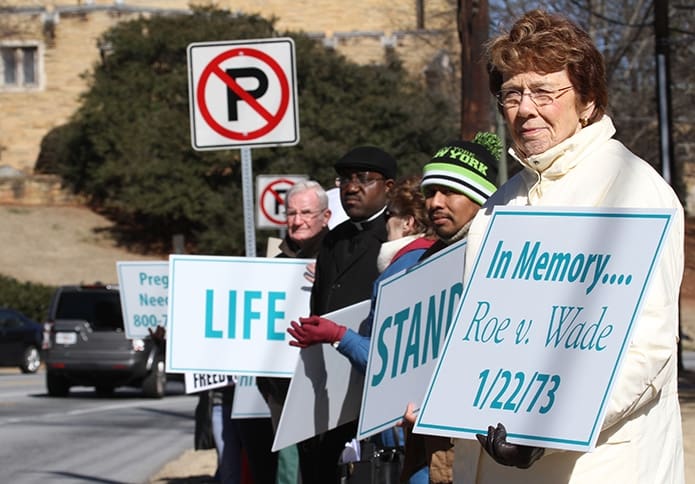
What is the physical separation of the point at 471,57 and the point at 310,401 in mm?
7814

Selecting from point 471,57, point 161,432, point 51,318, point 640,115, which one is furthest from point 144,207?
point 471,57

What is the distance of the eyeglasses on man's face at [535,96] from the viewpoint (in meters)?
3.84

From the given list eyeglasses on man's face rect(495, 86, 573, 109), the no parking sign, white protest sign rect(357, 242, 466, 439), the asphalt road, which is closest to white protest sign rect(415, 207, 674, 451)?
eyeglasses on man's face rect(495, 86, 573, 109)

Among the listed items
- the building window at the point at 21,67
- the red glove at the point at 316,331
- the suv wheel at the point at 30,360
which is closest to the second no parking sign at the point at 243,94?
the red glove at the point at 316,331

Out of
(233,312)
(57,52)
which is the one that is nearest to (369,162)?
(233,312)

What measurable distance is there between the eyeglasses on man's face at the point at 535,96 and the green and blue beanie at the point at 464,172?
124 cm

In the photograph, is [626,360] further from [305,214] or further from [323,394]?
[305,214]

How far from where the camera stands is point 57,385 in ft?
78.3

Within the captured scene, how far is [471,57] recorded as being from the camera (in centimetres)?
1380

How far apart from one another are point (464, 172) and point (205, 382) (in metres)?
4.58

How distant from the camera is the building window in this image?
72.5m

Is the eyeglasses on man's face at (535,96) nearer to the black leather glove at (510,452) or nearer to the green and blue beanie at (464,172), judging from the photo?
the black leather glove at (510,452)

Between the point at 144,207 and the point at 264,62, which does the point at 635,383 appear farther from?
the point at 144,207

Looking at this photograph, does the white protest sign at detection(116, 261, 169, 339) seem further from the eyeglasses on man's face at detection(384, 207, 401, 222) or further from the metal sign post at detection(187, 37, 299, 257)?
the eyeglasses on man's face at detection(384, 207, 401, 222)
